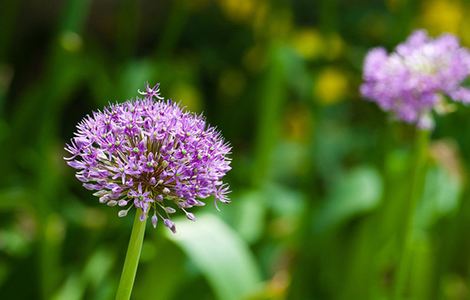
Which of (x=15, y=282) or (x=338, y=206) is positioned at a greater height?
(x=338, y=206)

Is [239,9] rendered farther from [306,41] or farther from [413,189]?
[413,189]

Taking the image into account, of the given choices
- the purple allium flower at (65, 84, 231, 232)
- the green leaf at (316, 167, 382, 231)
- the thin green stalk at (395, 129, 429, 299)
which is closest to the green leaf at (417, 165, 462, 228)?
the green leaf at (316, 167, 382, 231)

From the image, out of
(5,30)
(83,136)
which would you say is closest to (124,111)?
(83,136)

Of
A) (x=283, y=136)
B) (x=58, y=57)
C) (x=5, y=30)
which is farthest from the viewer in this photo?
(x=283, y=136)

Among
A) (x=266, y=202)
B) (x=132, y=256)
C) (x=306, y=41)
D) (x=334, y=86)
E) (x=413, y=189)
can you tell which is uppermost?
(x=306, y=41)

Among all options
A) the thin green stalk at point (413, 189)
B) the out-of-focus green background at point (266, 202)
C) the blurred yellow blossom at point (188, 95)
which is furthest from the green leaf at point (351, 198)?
the blurred yellow blossom at point (188, 95)

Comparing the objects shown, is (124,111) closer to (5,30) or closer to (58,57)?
(58,57)

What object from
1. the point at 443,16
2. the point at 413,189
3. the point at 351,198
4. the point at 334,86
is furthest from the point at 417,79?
the point at 443,16
